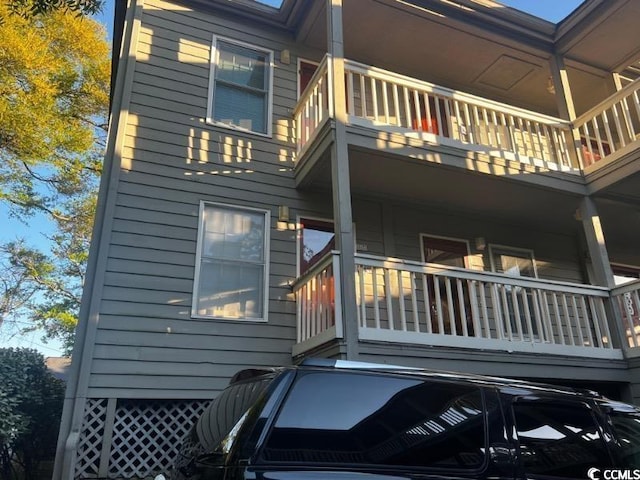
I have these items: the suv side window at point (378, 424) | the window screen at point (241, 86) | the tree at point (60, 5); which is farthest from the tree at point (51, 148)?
the suv side window at point (378, 424)

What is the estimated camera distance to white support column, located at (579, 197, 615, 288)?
6590 mm

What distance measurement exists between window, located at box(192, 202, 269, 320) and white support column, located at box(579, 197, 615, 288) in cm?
451

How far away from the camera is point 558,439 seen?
2.50 m

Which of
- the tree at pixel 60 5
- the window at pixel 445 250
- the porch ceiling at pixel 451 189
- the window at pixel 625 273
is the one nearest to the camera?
the tree at pixel 60 5

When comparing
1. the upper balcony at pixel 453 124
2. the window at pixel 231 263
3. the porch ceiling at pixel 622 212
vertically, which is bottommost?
the window at pixel 231 263

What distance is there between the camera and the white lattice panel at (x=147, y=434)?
522 cm

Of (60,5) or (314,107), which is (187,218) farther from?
(60,5)

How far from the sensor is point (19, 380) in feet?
24.2

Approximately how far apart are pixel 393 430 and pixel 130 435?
13.7 ft

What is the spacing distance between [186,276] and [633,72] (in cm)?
901

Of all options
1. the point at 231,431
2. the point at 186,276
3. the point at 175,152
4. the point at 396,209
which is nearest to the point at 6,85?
the point at 175,152

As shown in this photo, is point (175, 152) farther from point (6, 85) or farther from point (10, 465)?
point (6, 85)

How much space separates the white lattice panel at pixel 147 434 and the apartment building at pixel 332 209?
21 millimetres

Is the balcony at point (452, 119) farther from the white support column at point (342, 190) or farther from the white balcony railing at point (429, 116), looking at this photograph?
the white support column at point (342, 190)
